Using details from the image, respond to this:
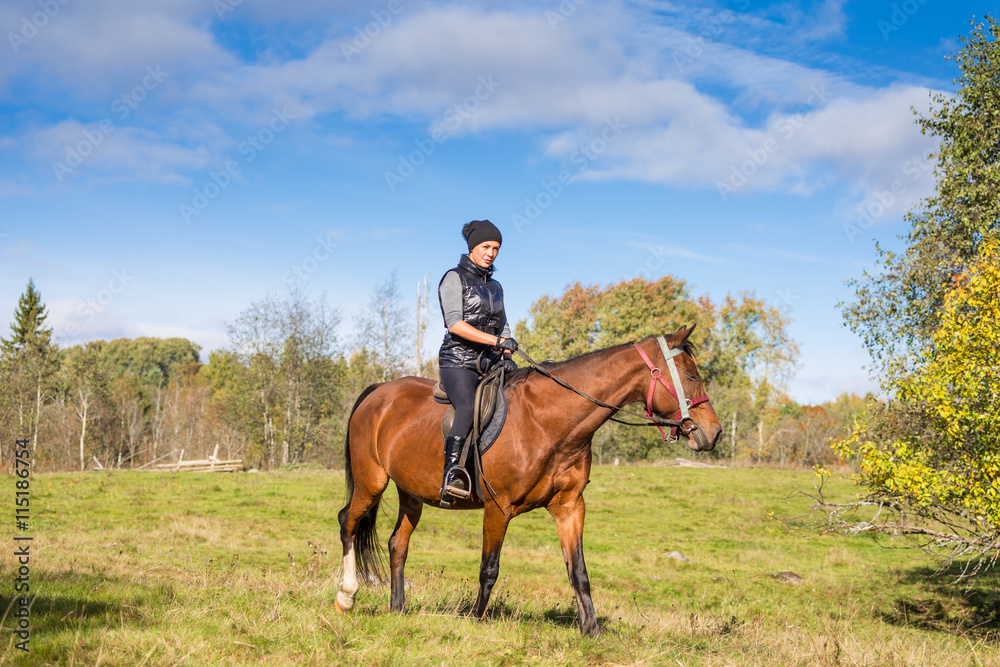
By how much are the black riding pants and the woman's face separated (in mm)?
1096

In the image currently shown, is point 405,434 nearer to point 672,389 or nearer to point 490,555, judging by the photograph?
point 490,555

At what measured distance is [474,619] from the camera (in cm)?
596

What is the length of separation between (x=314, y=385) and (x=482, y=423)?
38.6 meters

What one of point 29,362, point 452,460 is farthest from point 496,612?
point 29,362

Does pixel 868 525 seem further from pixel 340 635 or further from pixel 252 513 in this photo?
pixel 252 513

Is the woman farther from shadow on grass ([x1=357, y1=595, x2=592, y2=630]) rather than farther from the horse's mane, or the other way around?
shadow on grass ([x1=357, y1=595, x2=592, y2=630])

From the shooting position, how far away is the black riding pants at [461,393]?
6176 millimetres

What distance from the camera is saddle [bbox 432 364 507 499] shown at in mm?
6176

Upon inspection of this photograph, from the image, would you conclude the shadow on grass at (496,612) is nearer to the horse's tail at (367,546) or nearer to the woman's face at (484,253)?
the horse's tail at (367,546)

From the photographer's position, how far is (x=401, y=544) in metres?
7.26

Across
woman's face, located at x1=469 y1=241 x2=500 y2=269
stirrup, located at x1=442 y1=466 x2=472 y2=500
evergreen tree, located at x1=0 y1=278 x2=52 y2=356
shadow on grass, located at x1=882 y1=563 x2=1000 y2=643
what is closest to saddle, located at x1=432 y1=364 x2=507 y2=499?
stirrup, located at x1=442 y1=466 x2=472 y2=500

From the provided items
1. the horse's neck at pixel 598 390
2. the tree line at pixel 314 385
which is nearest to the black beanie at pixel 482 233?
the horse's neck at pixel 598 390

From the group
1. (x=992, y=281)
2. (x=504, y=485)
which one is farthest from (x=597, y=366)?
(x=992, y=281)

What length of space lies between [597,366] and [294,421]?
40.4 m
